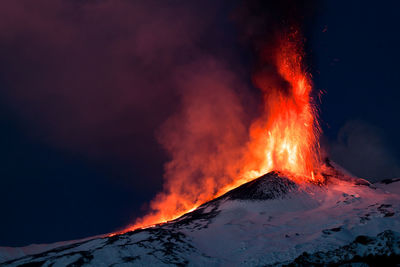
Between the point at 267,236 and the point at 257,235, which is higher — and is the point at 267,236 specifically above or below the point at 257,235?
below

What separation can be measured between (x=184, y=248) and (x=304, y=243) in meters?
12.2

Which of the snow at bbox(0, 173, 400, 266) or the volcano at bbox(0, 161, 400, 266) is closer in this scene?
the volcano at bbox(0, 161, 400, 266)

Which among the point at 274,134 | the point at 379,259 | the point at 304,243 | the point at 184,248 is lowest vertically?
the point at 379,259

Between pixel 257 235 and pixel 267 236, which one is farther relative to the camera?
pixel 257 235

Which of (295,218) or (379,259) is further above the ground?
(295,218)

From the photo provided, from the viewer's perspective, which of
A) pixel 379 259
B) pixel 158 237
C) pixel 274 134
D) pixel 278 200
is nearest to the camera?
pixel 379 259

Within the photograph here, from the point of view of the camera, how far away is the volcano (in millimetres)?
27078

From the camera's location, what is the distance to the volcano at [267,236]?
27.1m

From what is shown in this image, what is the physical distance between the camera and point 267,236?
36750 mm

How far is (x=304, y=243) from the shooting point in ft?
104

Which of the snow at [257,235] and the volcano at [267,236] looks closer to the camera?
the volcano at [267,236]

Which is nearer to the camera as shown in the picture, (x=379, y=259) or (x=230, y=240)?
(x=379, y=259)

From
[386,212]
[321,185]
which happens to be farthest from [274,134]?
[386,212]

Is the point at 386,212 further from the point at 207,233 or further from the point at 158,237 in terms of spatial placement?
the point at 158,237
